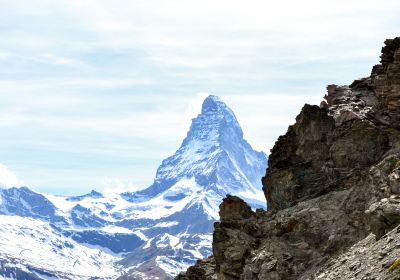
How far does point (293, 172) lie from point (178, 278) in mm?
21531

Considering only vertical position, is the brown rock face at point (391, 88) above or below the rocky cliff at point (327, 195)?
above

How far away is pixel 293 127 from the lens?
75312 millimetres

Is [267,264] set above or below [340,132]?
below

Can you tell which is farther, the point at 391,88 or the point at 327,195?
the point at 391,88

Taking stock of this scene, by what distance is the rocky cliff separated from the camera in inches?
1977

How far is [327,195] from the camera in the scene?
205ft

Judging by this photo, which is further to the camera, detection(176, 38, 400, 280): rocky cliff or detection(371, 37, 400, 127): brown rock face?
detection(371, 37, 400, 127): brown rock face

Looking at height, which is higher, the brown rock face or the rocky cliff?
the brown rock face

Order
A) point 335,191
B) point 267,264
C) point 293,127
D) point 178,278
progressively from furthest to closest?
point 178,278 < point 293,127 < point 335,191 < point 267,264

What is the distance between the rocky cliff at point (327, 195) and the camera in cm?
5022

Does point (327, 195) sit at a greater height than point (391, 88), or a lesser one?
lesser

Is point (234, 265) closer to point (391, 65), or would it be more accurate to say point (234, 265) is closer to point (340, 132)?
point (340, 132)

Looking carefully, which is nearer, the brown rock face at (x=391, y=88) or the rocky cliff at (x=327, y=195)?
the rocky cliff at (x=327, y=195)

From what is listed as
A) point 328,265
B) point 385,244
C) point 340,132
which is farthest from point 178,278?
point 385,244
